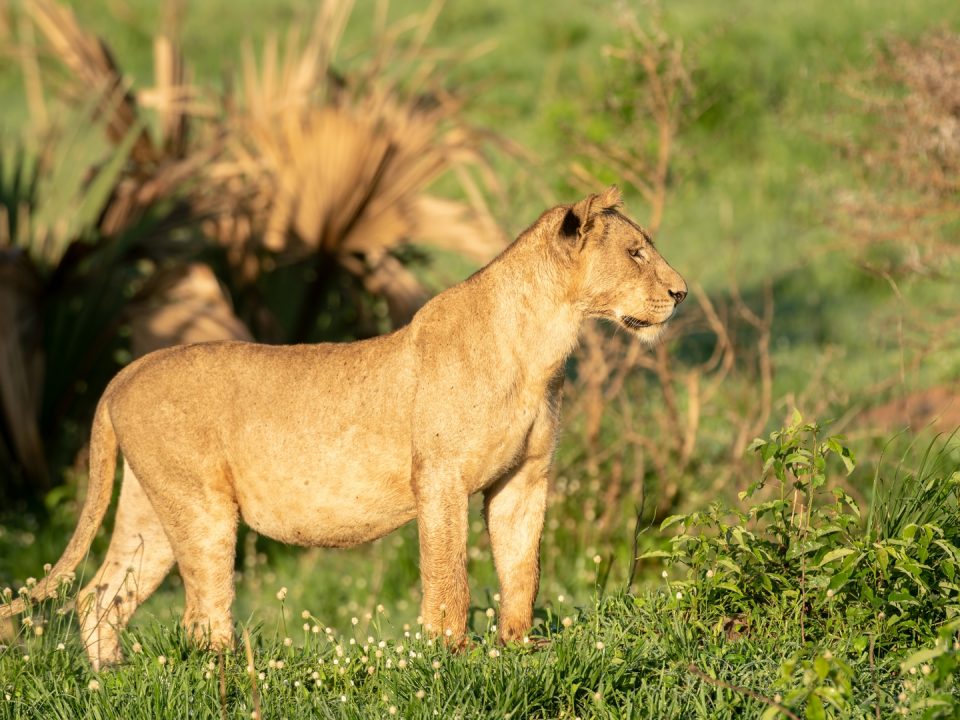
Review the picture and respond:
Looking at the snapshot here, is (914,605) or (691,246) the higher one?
(914,605)

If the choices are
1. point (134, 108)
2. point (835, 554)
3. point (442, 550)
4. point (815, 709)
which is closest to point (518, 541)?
point (442, 550)

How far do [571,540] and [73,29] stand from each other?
5.09 metres

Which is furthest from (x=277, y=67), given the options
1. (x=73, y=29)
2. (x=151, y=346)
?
(x=151, y=346)

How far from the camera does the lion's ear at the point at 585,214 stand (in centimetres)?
Result: 516

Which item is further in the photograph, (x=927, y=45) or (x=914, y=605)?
(x=927, y=45)

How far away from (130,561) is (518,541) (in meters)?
1.76

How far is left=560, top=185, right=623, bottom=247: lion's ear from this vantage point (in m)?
5.16

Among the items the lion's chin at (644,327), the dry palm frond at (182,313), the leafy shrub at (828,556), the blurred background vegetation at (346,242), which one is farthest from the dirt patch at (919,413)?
the lion's chin at (644,327)

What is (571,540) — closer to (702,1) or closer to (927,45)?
(927,45)

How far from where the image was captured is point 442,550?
5.14m

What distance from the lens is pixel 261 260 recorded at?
34.4ft

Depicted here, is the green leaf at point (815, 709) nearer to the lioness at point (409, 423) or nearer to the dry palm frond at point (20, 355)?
the lioness at point (409, 423)

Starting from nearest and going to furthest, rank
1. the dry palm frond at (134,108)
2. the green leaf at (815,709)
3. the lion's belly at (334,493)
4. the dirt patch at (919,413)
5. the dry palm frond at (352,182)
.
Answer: the green leaf at (815,709) → the lion's belly at (334,493) → the dry palm frond at (134,108) → the dry palm frond at (352,182) → the dirt patch at (919,413)

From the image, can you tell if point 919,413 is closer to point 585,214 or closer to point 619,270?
point 619,270
